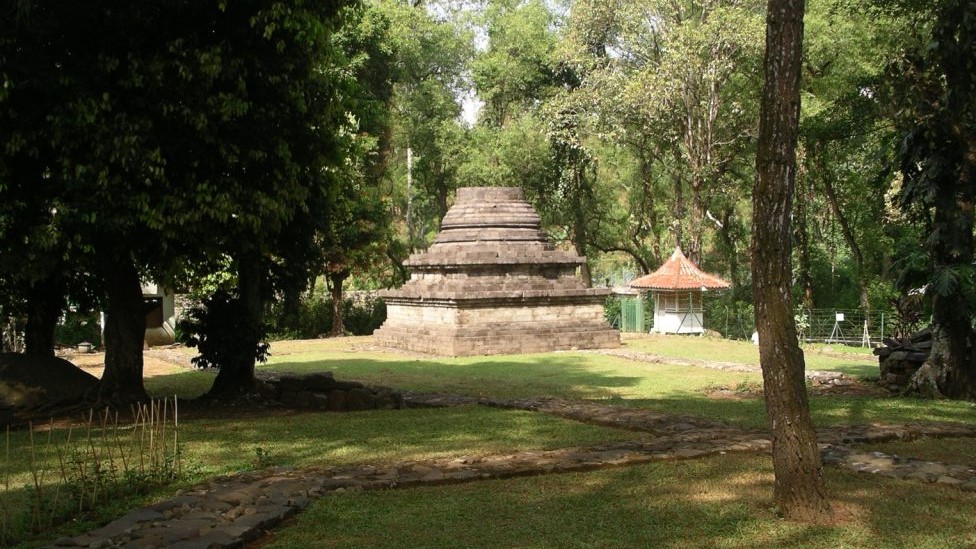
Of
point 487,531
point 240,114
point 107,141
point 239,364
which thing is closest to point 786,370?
point 487,531

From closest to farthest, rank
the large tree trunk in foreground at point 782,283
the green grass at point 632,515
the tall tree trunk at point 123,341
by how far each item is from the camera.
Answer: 1. the green grass at point 632,515
2. the large tree trunk in foreground at point 782,283
3. the tall tree trunk at point 123,341

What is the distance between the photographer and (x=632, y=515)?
6.16 m

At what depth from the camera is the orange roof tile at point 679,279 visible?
2838cm

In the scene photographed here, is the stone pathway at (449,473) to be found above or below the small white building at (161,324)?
below

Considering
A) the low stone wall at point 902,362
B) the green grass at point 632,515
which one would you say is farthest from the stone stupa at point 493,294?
the green grass at point 632,515

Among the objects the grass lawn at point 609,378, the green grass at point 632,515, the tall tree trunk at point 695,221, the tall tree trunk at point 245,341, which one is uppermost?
the tall tree trunk at point 695,221

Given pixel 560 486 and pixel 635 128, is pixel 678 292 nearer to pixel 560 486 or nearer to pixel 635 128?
pixel 635 128

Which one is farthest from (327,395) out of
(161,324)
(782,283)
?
(161,324)

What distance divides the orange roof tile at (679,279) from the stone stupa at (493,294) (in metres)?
3.76

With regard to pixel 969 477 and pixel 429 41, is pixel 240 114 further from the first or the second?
pixel 429 41

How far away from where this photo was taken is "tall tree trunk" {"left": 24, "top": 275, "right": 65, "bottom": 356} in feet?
44.3

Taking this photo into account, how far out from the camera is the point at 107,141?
396 inches

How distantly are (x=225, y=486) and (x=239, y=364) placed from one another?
6.63 m

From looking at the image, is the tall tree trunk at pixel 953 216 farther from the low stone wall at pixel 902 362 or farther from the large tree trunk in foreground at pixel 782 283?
the large tree trunk in foreground at pixel 782 283
